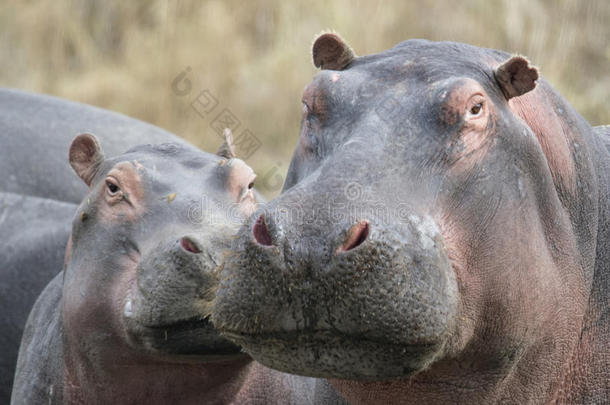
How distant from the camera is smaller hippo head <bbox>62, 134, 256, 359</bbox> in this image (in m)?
3.69

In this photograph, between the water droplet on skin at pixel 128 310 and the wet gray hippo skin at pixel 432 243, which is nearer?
the wet gray hippo skin at pixel 432 243

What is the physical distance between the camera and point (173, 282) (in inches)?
144

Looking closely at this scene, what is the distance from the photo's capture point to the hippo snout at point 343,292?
2389 mm

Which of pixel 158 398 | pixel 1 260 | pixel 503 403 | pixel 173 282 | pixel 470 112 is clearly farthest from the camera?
pixel 1 260

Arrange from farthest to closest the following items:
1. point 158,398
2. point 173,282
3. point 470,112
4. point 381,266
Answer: point 158,398 < point 173,282 < point 470,112 < point 381,266

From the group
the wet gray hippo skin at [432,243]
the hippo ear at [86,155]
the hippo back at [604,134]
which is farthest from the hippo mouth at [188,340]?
the hippo back at [604,134]

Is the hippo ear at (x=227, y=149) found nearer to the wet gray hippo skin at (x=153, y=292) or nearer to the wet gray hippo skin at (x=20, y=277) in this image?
the wet gray hippo skin at (x=153, y=292)

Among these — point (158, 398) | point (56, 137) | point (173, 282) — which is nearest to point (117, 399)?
point (158, 398)

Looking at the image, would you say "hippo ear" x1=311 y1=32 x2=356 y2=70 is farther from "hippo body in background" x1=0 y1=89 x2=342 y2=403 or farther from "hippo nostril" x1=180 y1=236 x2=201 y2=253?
"hippo body in background" x1=0 y1=89 x2=342 y2=403

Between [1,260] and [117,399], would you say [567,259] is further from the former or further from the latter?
Result: [1,260]

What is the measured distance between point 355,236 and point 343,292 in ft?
0.47

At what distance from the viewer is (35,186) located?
7.05 metres

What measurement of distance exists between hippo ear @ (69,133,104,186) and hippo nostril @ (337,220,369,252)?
2.51m

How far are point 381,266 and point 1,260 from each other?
3.99 metres
